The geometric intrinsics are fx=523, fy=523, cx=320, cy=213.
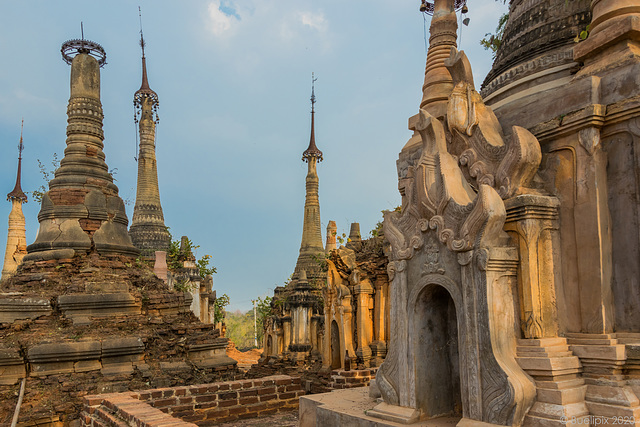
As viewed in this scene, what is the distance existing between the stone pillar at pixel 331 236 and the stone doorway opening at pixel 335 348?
15.6 meters

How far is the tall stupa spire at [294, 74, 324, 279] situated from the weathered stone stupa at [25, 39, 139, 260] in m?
15.5

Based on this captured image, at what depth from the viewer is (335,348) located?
14.8 metres

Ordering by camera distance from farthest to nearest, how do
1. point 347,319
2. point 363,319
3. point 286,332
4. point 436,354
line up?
point 286,332 < point 347,319 < point 363,319 < point 436,354

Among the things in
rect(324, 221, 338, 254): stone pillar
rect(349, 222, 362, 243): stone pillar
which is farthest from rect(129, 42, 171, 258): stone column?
rect(324, 221, 338, 254): stone pillar

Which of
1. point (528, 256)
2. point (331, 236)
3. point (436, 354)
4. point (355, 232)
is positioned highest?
point (331, 236)

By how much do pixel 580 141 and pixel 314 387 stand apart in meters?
11.9

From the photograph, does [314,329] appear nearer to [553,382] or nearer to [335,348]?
[335,348]

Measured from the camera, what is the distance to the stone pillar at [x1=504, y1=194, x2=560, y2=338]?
14.6ft

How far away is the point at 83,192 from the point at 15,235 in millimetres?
21500

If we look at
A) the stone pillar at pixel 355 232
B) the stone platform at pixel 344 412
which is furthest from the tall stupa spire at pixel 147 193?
the stone platform at pixel 344 412

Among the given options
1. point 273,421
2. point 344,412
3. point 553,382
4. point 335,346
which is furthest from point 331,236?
point 553,382

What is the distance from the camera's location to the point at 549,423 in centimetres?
407

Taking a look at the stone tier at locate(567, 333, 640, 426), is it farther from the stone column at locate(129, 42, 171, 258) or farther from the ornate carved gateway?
the stone column at locate(129, 42, 171, 258)

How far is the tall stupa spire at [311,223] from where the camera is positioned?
28.4 meters
